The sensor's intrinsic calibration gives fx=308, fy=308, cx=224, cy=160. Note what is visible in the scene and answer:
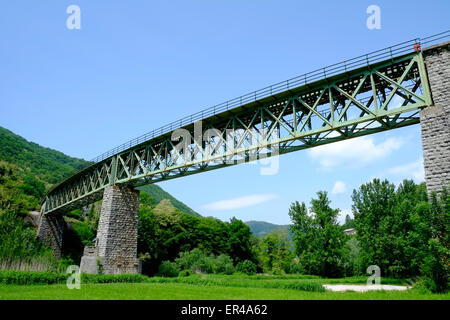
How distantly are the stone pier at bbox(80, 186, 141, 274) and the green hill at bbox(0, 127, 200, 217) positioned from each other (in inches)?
438

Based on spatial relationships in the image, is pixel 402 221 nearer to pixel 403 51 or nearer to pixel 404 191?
pixel 404 191

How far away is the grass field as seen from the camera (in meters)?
13.6

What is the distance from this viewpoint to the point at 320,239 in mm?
37406

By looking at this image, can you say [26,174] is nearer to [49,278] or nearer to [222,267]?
[222,267]

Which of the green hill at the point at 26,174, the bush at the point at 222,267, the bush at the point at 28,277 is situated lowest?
the bush at the point at 222,267

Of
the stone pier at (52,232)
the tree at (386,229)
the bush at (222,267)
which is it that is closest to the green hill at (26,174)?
the stone pier at (52,232)

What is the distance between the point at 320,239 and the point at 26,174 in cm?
7702

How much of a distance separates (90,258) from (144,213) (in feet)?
73.2

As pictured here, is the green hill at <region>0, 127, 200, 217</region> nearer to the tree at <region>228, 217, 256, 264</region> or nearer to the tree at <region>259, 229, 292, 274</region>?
the tree at <region>228, 217, 256, 264</region>

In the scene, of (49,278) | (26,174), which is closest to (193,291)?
(49,278)

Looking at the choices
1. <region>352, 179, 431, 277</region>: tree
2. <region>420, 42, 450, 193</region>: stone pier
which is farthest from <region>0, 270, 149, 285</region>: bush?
<region>420, 42, 450, 193</region>: stone pier

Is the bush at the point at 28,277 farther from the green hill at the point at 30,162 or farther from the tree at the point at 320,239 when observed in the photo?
the green hill at the point at 30,162

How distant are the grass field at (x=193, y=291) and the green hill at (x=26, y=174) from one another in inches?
940

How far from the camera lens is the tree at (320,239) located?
36.7 m
